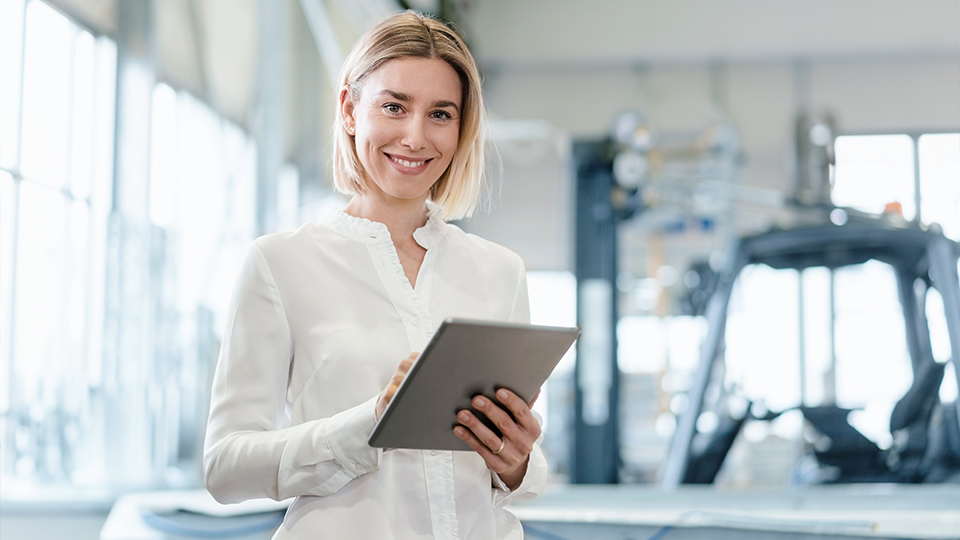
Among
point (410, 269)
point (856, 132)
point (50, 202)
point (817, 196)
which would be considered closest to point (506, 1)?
point (856, 132)

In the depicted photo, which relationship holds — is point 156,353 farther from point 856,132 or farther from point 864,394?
point 856,132

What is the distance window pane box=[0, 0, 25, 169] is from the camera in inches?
87.4

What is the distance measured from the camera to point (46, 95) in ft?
8.03

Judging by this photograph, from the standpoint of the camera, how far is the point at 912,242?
319 cm

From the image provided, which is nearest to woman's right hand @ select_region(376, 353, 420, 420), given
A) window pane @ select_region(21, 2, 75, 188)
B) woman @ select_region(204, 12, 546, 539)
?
woman @ select_region(204, 12, 546, 539)

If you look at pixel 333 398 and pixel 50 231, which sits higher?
pixel 50 231

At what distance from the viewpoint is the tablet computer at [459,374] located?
0.81m

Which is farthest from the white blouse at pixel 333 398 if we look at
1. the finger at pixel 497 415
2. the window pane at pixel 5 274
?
the window pane at pixel 5 274

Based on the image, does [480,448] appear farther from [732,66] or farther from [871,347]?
[732,66]

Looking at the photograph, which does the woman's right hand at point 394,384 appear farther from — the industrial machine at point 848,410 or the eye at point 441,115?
the industrial machine at point 848,410

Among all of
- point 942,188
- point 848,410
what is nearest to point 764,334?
point 848,410

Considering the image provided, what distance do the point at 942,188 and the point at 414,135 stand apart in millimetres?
3441

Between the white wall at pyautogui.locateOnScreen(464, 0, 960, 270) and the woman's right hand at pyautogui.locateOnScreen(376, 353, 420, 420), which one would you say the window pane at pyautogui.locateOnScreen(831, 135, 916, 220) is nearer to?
the white wall at pyautogui.locateOnScreen(464, 0, 960, 270)

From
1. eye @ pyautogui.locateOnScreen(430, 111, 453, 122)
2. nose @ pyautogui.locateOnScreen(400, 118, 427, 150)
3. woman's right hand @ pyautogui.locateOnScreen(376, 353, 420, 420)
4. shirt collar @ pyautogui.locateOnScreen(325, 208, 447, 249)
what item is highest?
eye @ pyautogui.locateOnScreen(430, 111, 453, 122)
